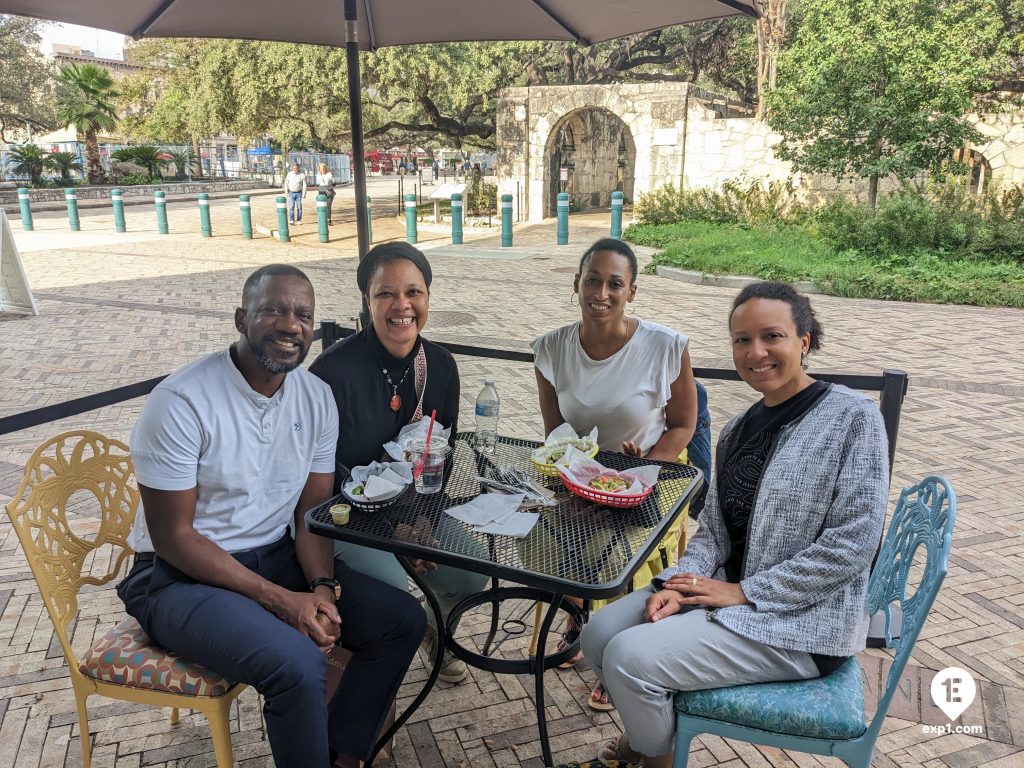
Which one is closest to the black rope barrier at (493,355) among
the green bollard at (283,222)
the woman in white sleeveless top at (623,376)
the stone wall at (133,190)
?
the woman in white sleeveless top at (623,376)

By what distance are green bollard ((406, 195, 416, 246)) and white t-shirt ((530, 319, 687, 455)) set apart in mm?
13178

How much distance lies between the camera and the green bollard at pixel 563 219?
1531 centimetres

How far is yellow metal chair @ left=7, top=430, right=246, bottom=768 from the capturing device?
2072mm

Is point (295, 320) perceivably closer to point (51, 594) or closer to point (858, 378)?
point (51, 594)

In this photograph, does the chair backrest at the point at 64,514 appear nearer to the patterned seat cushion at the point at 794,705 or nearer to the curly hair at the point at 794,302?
the patterned seat cushion at the point at 794,705

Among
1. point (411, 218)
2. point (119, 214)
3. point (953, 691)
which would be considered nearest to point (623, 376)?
point (953, 691)

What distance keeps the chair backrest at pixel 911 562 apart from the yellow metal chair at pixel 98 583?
1.72 metres

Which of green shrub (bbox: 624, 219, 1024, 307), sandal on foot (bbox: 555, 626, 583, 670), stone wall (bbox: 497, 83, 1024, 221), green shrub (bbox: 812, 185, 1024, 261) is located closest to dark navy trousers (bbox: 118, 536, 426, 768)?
sandal on foot (bbox: 555, 626, 583, 670)

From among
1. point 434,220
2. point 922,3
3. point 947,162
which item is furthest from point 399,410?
point 434,220

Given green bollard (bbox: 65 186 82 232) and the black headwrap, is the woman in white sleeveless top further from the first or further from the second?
green bollard (bbox: 65 186 82 232)

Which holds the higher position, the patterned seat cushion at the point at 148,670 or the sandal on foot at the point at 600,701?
the patterned seat cushion at the point at 148,670

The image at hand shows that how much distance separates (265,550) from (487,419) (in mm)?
920

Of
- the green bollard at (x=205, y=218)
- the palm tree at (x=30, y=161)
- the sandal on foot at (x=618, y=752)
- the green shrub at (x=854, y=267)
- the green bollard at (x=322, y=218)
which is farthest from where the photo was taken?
the palm tree at (x=30, y=161)

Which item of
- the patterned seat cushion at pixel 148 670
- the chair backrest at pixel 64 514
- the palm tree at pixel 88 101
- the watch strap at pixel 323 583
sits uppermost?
the palm tree at pixel 88 101
